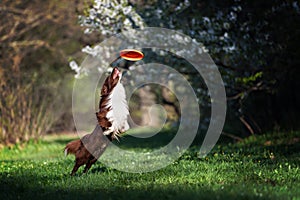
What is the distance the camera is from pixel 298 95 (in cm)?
1365

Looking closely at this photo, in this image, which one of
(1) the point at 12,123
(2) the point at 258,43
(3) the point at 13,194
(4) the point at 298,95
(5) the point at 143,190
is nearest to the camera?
(5) the point at 143,190

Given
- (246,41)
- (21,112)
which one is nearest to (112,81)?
(246,41)

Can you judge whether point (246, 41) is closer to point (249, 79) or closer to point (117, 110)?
point (249, 79)

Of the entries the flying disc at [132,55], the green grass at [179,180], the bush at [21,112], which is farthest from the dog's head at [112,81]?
the bush at [21,112]

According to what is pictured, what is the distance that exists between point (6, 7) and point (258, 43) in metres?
9.74

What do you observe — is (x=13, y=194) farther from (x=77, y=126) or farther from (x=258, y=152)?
(x=77, y=126)

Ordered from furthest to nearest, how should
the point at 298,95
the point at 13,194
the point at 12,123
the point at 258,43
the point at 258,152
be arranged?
the point at 12,123 → the point at 298,95 → the point at 258,43 → the point at 258,152 → the point at 13,194

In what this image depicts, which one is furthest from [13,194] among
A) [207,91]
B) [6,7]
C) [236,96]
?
[6,7]

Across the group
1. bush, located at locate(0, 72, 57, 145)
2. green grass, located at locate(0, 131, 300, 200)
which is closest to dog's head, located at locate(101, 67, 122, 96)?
green grass, located at locate(0, 131, 300, 200)

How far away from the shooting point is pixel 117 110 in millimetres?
7121

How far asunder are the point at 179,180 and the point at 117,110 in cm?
131

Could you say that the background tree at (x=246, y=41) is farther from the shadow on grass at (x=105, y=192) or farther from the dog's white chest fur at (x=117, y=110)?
the shadow on grass at (x=105, y=192)

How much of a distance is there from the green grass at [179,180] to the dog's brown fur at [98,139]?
35 cm

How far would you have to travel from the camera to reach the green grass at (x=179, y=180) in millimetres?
5859
